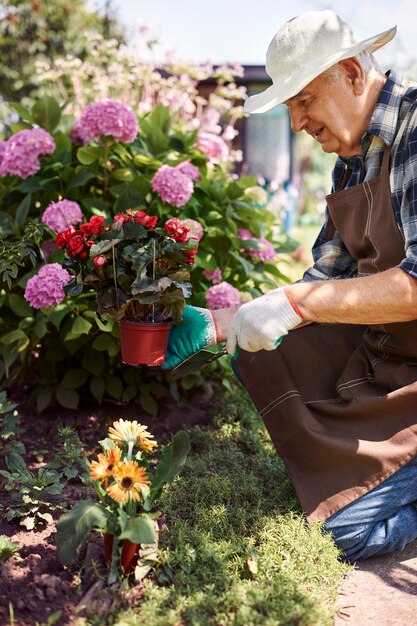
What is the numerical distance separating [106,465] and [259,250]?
170 centimetres

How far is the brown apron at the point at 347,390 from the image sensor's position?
2.05m

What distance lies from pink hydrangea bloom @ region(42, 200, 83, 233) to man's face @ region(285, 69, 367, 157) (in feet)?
3.30

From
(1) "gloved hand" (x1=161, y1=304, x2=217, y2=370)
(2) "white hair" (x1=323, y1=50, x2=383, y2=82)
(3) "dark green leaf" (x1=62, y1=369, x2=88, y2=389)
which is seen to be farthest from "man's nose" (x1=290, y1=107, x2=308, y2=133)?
(3) "dark green leaf" (x1=62, y1=369, x2=88, y2=389)

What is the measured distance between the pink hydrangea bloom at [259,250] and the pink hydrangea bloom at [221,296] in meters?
0.41

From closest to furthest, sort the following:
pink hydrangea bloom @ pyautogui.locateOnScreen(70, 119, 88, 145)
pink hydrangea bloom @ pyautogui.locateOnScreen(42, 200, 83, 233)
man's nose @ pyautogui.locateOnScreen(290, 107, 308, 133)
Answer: man's nose @ pyautogui.locateOnScreen(290, 107, 308, 133)
pink hydrangea bloom @ pyautogui.locateOnScreen(42, 200, 83, 233)
pink hydrangea bloom @ pyautogui.locateOnScreen(70, 119, 88, 145)

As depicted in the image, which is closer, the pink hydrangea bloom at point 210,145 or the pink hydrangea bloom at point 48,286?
the pink hydrangea bloom at point 48,286

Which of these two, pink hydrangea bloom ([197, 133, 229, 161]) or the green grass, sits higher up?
pink hydrangea bloom ([197, 133, 229, 161])

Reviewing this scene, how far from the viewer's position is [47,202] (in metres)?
2.98

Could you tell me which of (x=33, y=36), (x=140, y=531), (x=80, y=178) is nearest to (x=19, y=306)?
(x=80, y=178)

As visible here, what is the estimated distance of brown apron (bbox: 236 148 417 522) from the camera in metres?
2.05

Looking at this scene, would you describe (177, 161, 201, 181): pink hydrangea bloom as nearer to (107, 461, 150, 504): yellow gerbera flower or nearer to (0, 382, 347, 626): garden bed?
(0, 382, 347, 626): garden bed

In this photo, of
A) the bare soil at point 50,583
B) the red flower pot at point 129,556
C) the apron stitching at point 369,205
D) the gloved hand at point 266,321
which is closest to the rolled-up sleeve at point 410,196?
the apron stitching at point 369,205

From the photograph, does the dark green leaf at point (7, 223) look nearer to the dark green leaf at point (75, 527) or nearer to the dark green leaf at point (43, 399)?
the dark green leaf at point (43, 399)

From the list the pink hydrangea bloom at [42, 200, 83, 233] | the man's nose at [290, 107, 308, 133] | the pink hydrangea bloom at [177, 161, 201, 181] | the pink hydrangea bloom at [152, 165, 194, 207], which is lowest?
the pink hydrangea bloom at [42, 200, 83, 233]
